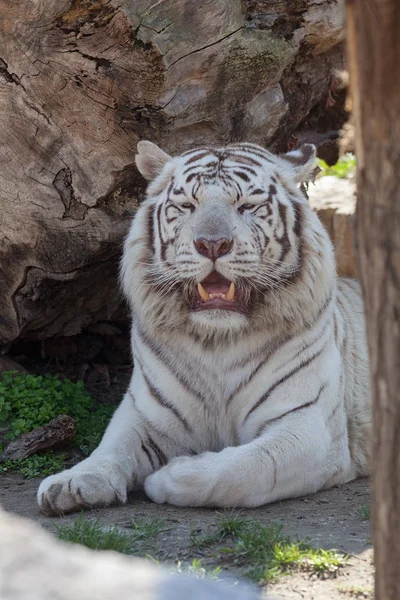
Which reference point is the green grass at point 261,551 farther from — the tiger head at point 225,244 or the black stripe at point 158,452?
the tiger head at point 225,244

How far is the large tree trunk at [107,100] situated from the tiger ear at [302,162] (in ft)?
1.76

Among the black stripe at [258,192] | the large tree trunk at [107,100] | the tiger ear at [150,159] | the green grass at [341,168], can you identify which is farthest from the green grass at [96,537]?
the green grass at [341,168]

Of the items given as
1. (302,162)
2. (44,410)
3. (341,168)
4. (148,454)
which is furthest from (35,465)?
(341,168)

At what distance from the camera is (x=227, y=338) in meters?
4.34

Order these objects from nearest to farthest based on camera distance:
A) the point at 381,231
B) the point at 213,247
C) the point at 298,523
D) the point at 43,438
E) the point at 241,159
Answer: the point at 381,231 < the point at 298,523 < the point at 213,247 < the point at 241,159 < the point at 43,438

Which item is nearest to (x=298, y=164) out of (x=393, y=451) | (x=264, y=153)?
(x=264, y=153)

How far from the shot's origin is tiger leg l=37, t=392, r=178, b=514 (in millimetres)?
3893

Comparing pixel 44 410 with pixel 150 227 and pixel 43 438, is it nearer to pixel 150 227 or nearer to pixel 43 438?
pixel 43 438

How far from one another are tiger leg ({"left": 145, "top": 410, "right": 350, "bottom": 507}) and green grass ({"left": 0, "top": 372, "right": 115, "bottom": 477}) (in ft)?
3.34

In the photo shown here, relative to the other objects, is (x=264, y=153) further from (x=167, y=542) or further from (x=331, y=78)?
(x=167, y=542)

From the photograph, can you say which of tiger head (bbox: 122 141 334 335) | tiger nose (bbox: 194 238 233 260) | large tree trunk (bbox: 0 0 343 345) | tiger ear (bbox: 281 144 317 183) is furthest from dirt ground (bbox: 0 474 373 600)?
tiger ear (bbox: 281 144 317 183)

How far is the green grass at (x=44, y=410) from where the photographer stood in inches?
192

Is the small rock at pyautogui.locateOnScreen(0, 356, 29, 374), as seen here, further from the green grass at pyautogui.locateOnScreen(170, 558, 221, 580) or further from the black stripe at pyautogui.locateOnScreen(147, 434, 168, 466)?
the green grass at pyautogui.locateOnScreen(170, 558, 221, 580)

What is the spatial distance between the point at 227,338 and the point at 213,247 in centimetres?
55
